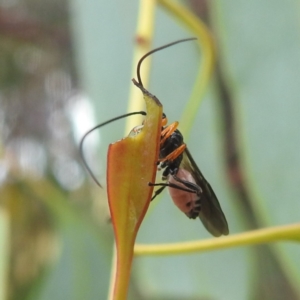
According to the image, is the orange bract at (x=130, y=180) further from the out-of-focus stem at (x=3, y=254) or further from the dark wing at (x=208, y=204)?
the out-of-focus stem at (x=3, y=254)

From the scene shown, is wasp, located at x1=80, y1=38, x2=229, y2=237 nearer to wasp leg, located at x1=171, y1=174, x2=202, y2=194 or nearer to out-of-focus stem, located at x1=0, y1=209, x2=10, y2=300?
wasp leg, located at x1=171, y1=174, x2=202, y2=194

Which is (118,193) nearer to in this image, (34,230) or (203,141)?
(203,141)

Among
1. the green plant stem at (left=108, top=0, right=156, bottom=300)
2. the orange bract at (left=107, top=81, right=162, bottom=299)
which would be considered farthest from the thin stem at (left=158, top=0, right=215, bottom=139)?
the orange bract at (left=107, top=81, right=162, bottom=299)

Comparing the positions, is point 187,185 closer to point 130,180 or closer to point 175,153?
point 175,153

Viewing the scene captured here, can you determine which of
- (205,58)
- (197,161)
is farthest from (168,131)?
(197,161)

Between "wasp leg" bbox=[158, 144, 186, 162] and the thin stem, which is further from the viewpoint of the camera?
the thin stem

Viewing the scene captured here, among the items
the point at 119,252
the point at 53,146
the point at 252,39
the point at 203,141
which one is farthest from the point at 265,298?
the point at 119,252

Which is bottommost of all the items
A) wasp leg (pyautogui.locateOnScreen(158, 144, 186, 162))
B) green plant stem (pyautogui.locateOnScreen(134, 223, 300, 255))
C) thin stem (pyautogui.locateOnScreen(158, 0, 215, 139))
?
green plant stem (pyautogui.locateOnScreen(134, 223, 300, 255))

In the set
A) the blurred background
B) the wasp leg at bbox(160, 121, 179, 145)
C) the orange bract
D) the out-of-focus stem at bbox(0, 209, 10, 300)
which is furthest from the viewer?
the blurred background

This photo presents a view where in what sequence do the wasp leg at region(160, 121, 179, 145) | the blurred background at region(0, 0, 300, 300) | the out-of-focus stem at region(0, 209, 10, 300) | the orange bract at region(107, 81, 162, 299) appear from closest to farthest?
the orange bract at region(107, 81, 162, 299) → the wasp leg at region(160, 121, 179, 145) → the out-of-focus stem at region(0, 209, 10, 300) → the blurred background at region(0, 0, 300, 300)
